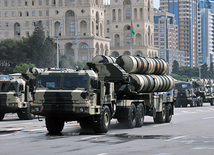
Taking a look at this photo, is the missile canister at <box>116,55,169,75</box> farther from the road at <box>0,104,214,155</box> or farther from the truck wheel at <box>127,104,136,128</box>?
the road at <box>0,104,214,155</box>

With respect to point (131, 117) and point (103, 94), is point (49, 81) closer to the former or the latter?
point (103, 94)

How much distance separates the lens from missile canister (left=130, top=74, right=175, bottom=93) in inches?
993

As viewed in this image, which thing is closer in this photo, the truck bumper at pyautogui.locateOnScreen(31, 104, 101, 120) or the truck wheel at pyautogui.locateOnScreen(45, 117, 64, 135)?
the truck bumper at pyautogui.locateOnScreen(31, 104, 101, 120)

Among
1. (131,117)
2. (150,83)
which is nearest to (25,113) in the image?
(150,83)

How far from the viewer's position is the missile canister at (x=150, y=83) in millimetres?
25234

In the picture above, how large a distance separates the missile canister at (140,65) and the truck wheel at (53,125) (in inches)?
170

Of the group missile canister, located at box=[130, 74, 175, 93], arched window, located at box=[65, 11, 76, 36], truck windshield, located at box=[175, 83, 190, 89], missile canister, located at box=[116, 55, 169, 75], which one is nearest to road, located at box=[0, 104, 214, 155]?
missile canister, located at box=[130, 74, 175, 93]

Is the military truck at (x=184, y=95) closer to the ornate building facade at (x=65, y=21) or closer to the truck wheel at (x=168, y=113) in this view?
the truck wheel at (x=168, y=113)

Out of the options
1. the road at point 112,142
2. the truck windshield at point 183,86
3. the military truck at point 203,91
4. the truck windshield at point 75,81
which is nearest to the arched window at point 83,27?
the military truck at point 203,91

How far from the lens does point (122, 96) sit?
2486 centimetres

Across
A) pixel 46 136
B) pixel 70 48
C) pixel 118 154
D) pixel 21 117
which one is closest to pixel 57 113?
pixel 46 136

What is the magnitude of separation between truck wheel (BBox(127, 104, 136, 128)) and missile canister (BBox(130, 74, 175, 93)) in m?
0.87

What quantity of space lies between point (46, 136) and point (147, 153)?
6238 mm

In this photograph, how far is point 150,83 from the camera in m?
26.8
